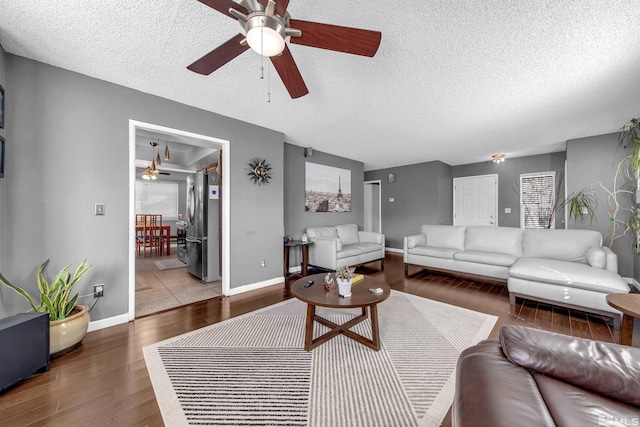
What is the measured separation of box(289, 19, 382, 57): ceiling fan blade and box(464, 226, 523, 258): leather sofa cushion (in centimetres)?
388

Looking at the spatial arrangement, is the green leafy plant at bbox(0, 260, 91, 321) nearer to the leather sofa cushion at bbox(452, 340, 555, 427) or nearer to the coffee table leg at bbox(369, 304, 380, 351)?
the coffee table leg at bbox(369, 304, 380, 351)

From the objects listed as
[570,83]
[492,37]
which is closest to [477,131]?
[570,83]

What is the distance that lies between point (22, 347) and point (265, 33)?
2481 millimetres

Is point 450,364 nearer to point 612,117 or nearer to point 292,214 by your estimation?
point 292,214

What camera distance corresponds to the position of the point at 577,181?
13.9 feet

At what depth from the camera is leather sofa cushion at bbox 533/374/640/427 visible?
75 centimetres

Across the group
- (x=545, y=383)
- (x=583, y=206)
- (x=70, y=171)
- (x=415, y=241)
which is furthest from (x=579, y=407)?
(x=583, y=206)

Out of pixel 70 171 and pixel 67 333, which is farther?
pixel 70 171

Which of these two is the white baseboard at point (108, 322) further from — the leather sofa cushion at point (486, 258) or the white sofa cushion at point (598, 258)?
the white sofa cushion at point (598, 258)

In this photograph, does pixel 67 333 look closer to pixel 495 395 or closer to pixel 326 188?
pixel 495 395

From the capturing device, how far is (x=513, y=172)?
5.83m

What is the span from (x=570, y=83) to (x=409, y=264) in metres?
3.18

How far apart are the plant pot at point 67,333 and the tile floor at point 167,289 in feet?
2.07

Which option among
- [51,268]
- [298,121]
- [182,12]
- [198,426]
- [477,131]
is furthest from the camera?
[477,131]
